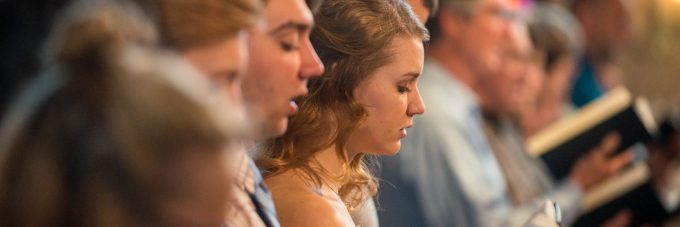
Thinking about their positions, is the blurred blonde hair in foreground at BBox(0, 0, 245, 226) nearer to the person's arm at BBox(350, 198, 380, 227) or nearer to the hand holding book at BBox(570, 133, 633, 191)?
the person's arm at BBox(350, 198, 380, 227)

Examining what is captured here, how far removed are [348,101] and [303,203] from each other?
20 cm

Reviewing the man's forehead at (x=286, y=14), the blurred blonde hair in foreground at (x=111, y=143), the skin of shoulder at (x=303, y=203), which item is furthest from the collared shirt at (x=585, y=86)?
the blurred blonde hair in foreground at (x=111, y=143)

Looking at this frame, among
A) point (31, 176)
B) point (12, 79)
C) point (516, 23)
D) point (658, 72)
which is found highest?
point (31, 176)

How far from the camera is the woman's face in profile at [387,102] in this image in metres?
2.16

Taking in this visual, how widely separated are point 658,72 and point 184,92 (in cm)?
516

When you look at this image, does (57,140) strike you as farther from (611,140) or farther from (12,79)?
(611,140)

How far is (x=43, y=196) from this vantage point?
1.06 metres

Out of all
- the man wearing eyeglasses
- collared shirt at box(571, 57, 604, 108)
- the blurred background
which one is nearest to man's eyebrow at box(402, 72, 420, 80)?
the man wearing eyeglasses

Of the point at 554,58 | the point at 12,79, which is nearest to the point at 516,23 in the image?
the point at 554,58

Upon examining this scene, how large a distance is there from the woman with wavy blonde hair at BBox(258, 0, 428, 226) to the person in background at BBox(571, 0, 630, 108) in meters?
3.04

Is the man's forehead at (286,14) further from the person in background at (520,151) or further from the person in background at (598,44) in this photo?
the person in background at (598,44)

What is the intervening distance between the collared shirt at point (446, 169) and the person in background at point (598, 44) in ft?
5.98

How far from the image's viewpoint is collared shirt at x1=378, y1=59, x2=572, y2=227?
3.04 metres

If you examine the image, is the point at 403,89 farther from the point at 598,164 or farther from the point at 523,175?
the point at 598,164
